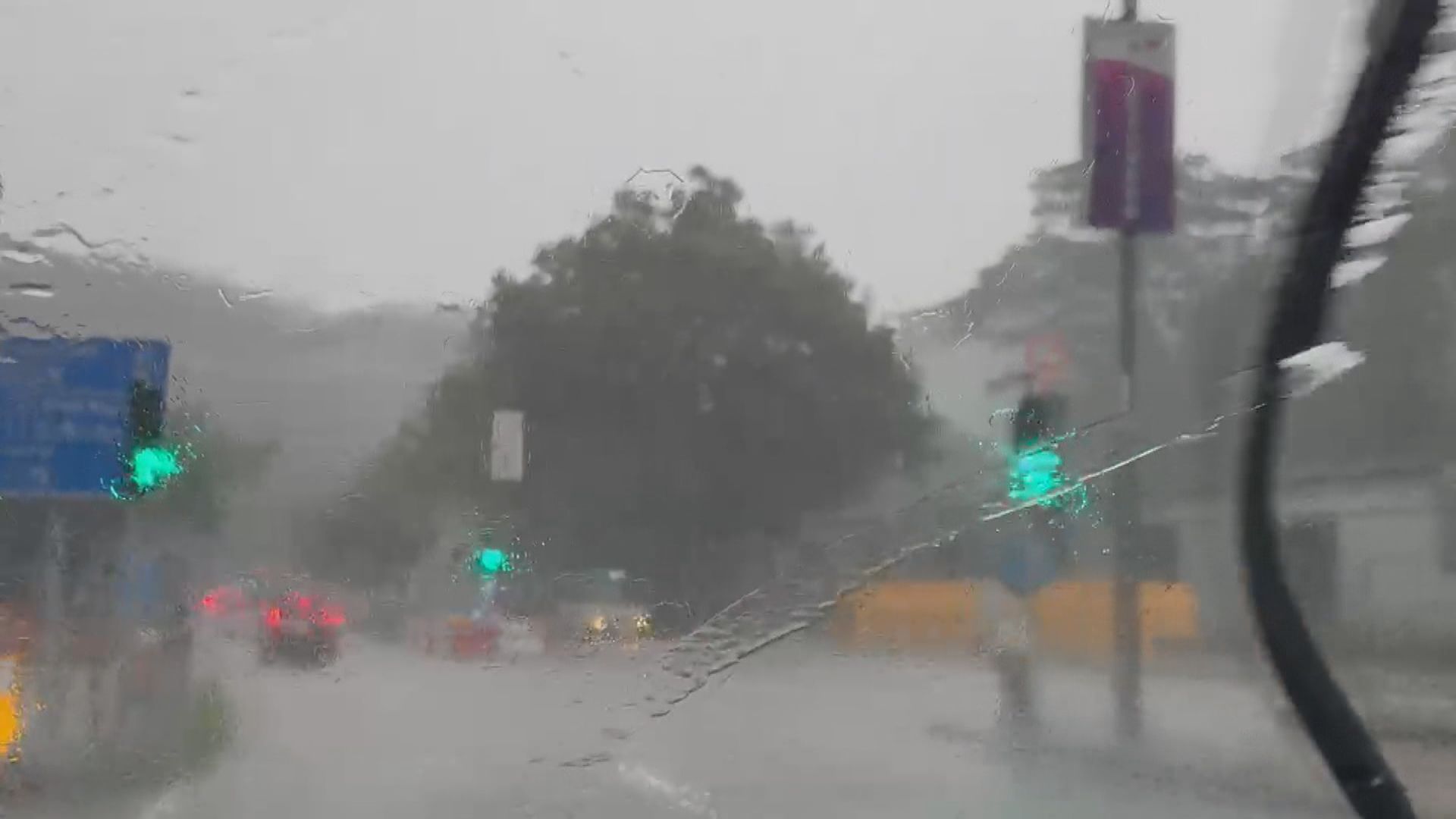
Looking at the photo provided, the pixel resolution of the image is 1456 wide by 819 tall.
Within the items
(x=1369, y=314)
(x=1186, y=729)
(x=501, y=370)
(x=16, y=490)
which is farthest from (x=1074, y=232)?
(x=16, y=490)

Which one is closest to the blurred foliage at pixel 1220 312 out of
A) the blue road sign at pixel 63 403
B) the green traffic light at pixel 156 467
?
the green traffic light at pixel 156 467

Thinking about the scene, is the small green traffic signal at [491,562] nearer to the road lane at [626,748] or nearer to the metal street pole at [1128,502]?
the road lane at [626,748]

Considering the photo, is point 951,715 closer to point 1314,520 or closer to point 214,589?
point 1314,520

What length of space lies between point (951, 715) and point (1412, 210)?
203cm

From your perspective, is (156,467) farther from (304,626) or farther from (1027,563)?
Result: (1027,563)

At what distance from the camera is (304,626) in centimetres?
445

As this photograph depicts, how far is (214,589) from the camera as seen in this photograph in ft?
14.5

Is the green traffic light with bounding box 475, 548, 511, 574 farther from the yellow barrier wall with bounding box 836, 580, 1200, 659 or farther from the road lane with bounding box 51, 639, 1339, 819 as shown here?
the yellow barrier wall with bounding box 836, 580, 1200, 659

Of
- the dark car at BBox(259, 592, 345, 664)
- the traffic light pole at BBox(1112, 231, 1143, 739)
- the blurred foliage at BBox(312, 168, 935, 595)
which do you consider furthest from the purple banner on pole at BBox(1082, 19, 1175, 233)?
the dark car at BBox(259, 592, 345, 664)

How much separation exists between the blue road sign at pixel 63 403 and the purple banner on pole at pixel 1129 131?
3.10 m

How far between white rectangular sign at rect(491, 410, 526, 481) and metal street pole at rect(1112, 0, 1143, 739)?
1978mm

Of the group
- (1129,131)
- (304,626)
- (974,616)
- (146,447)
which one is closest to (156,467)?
(146,447)

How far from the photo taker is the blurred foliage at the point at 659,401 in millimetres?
4641

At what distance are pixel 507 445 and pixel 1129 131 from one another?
232 centimetres
